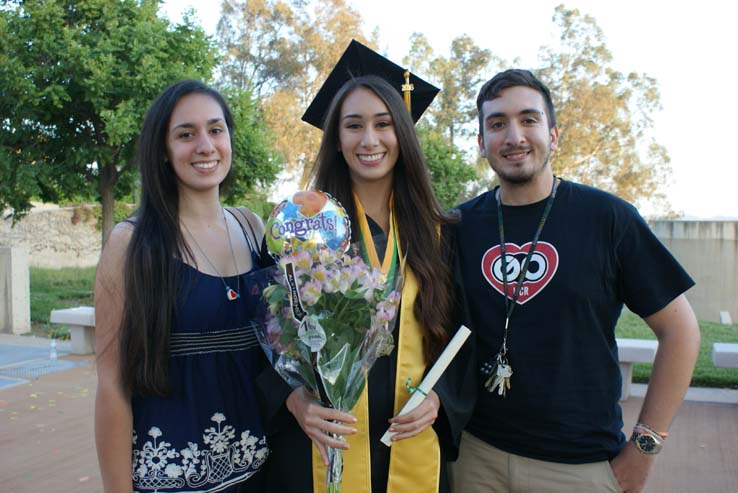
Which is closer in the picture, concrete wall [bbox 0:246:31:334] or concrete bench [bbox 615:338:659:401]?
concrete bench [bbox 615:338:659:401]

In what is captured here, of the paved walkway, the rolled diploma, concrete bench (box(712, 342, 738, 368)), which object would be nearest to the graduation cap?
the rolled diploma

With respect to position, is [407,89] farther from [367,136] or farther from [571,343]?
[571,343]

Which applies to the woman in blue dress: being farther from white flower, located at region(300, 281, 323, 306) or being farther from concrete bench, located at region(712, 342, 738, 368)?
concrete bench, located at region(712, 342, 738, 368)

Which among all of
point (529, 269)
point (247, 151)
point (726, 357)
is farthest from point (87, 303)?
point (529, 269)

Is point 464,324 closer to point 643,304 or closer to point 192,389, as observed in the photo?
point 643,304

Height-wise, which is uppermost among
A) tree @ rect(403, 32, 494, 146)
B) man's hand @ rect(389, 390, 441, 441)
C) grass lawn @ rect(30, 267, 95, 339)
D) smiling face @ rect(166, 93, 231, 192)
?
tree @ rect(403, 32, 494, 146)

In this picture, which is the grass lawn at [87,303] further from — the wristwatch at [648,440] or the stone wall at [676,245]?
the wristwatch at [648,440]

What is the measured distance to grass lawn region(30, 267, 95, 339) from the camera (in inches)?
356

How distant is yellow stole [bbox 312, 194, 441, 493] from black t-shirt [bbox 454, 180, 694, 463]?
0.24 metres

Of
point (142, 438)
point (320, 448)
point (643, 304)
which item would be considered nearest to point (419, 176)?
point (643, 304)

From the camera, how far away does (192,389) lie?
1.93 metres

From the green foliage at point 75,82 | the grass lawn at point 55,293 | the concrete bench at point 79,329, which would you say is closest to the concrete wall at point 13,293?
the grass lawn at point 55,293

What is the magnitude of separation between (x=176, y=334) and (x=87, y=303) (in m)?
10.5

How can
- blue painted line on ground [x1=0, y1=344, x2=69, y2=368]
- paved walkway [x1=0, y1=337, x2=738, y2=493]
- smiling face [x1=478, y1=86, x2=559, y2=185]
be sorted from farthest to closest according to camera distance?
blue painted line on ground [x1=0, y1=344, x2=69, y2=368] < paved walkway [x1=0, y1=337, x2=738, y2=493] < smiling face [x1=478, y1=86, x2=559, y2=185]
